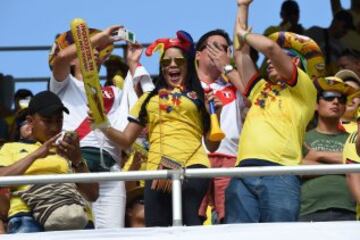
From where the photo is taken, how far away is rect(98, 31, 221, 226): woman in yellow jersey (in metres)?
11.5

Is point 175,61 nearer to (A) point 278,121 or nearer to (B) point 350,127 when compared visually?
(A) point 278,121

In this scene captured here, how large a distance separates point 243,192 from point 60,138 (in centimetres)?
133

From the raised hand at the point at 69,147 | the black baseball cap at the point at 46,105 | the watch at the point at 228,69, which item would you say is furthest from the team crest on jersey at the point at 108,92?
the raised hand at the point at 69,147

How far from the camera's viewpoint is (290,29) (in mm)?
17328

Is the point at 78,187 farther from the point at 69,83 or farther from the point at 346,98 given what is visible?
the point at 346,98

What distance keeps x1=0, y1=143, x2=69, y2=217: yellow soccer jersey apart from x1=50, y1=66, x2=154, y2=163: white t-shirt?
29.4 inches

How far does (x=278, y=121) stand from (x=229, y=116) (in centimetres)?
120

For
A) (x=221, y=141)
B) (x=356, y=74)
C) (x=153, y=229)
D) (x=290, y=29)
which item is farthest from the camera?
(x=290, y=29)

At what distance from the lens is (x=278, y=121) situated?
11.5 m

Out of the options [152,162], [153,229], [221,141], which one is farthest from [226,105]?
[153,229]

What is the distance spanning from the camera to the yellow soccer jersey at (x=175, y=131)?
11.7 metres

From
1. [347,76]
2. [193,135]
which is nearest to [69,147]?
[193,135]

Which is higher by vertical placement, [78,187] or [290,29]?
[290,29]

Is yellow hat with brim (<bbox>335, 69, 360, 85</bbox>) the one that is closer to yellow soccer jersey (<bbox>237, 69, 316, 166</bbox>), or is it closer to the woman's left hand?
the woman's left hand
